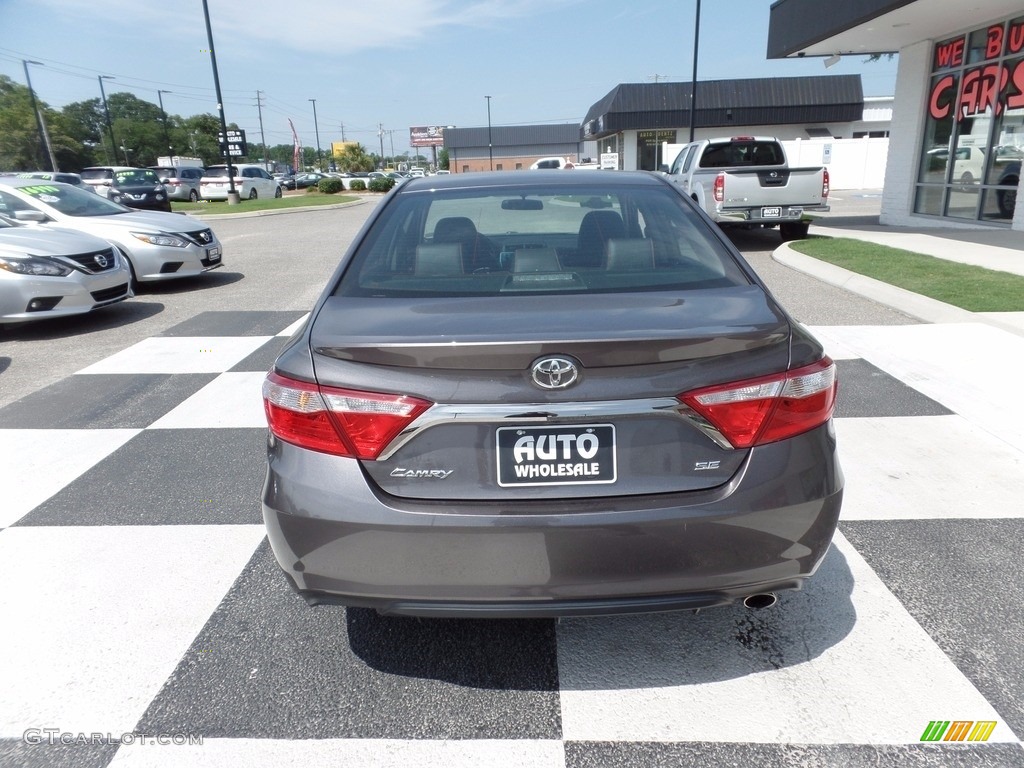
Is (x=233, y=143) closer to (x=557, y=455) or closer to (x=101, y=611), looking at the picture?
(x=101, y=611)

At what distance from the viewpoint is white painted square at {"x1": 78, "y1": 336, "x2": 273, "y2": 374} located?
20.1 feet

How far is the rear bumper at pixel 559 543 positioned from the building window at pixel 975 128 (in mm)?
14116

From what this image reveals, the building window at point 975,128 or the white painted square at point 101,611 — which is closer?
the white painted square at point 101,611

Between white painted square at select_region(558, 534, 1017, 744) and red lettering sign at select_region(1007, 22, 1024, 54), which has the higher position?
red lettering sign at select_region(1007, 22, 1024, 54)

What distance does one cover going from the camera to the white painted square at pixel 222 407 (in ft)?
15.8

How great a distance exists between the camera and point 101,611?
2814 millimetres

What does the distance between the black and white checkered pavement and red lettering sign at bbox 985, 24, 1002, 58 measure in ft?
42.1

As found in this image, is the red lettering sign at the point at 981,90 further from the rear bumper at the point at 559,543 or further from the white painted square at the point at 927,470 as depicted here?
the rear bumper at the point at 559,543

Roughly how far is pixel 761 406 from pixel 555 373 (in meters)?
0.58

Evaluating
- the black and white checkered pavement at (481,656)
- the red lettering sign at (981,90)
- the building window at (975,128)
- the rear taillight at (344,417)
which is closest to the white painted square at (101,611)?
the black and white checkered pavement at (481,656)

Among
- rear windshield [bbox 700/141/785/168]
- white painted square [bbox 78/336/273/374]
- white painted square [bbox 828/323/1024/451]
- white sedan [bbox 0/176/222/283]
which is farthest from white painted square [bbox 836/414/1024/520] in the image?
rear windshield [bbox 700/141/785/168]

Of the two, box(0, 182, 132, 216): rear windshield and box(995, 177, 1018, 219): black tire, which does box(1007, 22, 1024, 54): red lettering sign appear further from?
box(0, 182, 132, 216): rear windshield

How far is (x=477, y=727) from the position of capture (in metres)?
2.21

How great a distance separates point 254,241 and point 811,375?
15805mm
